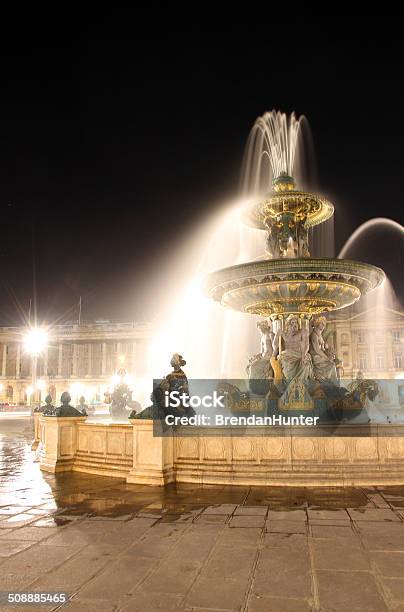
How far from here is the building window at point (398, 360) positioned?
296 feet

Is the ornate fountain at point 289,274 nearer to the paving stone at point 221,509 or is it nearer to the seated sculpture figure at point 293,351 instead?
the seated sculpture figure at point 293,351

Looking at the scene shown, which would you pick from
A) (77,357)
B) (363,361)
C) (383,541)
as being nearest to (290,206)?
(383,541)

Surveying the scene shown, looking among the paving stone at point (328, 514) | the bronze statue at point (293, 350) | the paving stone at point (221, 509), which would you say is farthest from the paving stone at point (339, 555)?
the bronze statue at point (293, 350)

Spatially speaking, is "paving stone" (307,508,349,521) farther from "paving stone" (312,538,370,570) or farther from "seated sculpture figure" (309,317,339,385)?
"seated sculpture figure" (309,317,339,385)

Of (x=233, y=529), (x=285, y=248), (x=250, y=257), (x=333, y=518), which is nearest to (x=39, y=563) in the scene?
(x=233, y=529)

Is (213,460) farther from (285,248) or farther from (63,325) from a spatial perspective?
(63,325)

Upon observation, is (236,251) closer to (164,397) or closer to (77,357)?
(164,397)

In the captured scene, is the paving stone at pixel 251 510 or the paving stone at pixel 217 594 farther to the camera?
the paving stone at pixel 251 510

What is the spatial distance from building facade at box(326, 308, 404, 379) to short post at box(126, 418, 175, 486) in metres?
84.3

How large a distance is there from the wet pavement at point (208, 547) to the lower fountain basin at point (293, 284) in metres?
5.76

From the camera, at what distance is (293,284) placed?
13258 mm

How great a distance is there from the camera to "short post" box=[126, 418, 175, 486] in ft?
29.8

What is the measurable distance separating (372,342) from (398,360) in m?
5.22

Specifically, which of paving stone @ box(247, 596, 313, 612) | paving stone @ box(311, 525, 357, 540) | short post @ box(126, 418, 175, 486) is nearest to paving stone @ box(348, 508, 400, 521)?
paving stone @ box(311, 525, 357, 540)
